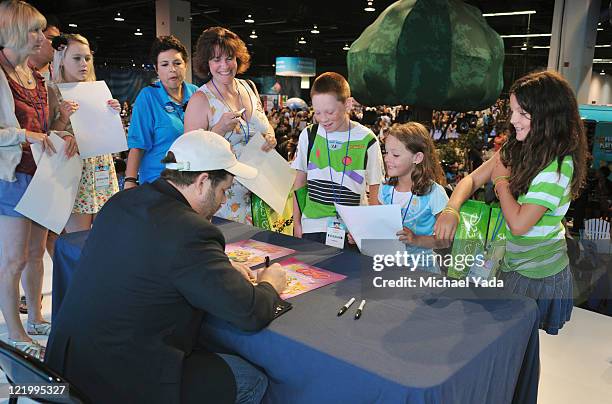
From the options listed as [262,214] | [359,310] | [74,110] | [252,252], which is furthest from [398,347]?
[74,110]

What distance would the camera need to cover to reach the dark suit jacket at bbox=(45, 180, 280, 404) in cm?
126

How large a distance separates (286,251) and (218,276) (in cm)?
73

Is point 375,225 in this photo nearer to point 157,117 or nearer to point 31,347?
point 157,117

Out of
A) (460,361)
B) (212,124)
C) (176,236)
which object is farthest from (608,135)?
(176,236)

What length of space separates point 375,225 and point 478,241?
35 centimetres

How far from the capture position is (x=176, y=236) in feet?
4.11

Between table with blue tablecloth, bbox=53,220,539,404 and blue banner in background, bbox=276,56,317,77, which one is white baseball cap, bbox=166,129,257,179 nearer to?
table with blue tablecloth, bbox=53,220,539,404

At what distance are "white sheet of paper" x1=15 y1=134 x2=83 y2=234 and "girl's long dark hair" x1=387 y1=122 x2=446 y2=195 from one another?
1514 mm

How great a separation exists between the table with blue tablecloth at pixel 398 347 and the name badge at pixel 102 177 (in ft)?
5.15

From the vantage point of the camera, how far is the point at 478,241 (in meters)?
1.70

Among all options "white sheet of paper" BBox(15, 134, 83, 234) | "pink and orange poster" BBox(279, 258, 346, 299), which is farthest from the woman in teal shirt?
"pink and orange poster" BBox(279, 258, 346, 299)

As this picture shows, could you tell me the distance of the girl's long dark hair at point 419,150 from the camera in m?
2.04

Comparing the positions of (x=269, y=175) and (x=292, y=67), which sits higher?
(x=292, y=67)

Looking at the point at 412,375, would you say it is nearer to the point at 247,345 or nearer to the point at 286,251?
the point at 247,345
